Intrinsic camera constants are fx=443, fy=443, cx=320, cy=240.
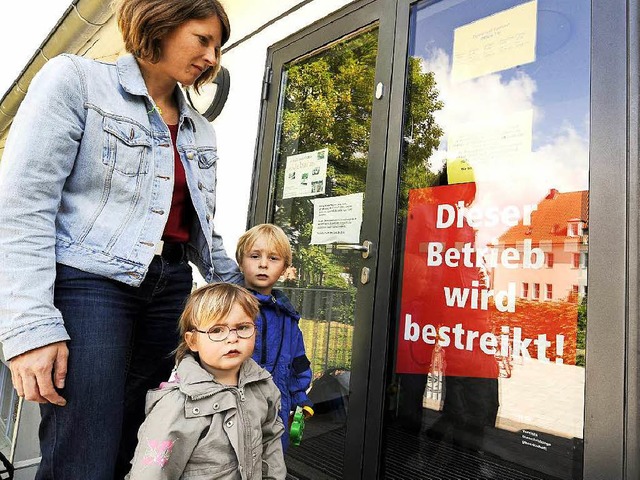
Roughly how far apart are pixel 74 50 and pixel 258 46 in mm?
2256

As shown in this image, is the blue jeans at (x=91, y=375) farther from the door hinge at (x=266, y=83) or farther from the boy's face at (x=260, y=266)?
the door hinge at (x=266, y=83)

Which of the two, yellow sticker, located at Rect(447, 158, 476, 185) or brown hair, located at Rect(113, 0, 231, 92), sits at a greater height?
brown hair, located at Rect(113, 0, 231, 92)

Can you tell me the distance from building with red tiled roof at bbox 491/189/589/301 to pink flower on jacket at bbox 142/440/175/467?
1227 mm

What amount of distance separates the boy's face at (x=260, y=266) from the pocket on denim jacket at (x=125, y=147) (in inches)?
24.2

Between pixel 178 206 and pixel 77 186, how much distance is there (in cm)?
26

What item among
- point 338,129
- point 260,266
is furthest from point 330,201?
point 260,266

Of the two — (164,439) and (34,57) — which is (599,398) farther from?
(34,57)

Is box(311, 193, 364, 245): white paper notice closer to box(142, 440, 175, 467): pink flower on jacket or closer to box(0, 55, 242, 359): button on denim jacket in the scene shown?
box(0, 55, 242, 359): button on denim jacket

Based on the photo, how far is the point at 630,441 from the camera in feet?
4.12

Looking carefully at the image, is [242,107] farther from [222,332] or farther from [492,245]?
[222,332]

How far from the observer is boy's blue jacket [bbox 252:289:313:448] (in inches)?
63.0

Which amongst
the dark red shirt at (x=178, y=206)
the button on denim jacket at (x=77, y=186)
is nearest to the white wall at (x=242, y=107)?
the dark red shirt at (x=178, y=206)

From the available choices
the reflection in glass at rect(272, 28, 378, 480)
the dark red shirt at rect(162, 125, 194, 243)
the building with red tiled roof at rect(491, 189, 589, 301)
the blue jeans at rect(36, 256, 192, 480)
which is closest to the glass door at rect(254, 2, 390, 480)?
the reflection in glass at rect(272, 28, 378, 480)

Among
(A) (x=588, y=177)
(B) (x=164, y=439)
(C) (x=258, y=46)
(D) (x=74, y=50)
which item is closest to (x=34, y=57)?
(D) (x=74, y=50)
